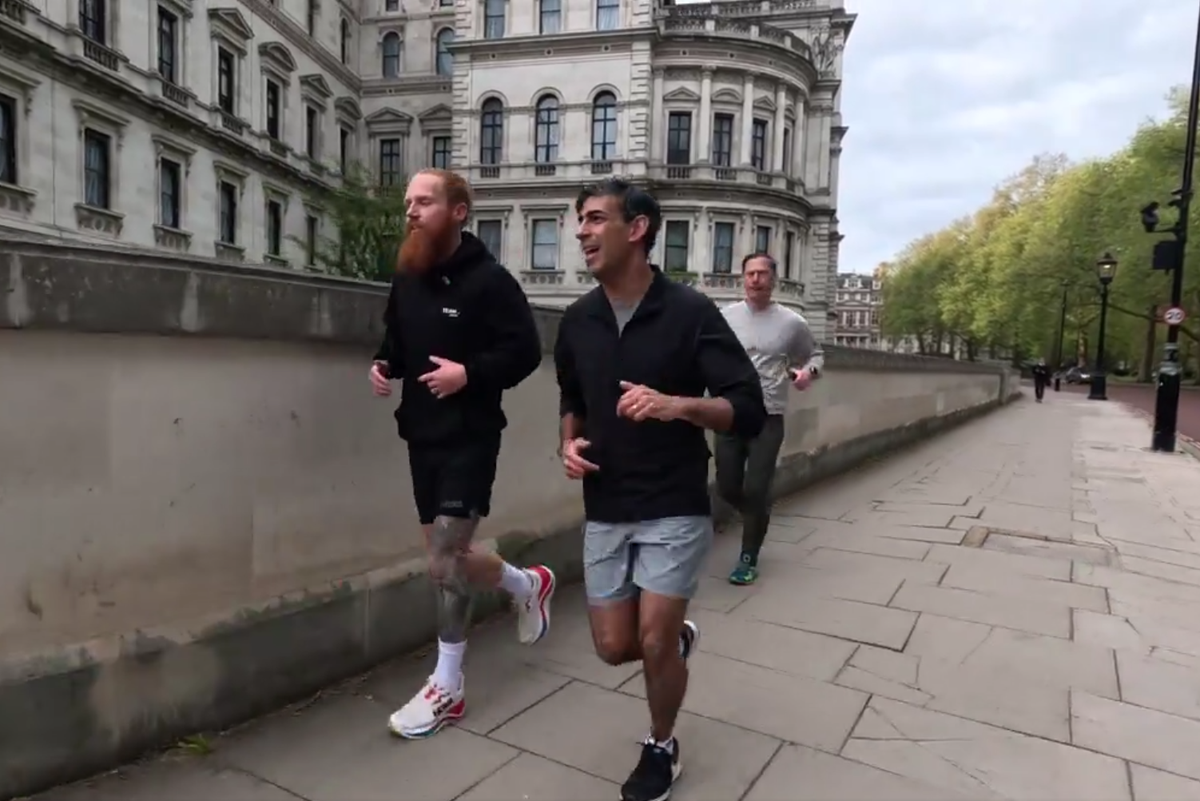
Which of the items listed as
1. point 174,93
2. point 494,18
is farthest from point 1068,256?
point 174,93

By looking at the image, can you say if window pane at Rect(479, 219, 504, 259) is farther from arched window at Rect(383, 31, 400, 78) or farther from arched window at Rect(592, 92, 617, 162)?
arched window at Rect(383, 31, 400, 78)

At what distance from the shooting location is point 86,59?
83.5ft

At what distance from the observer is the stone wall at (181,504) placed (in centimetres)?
222

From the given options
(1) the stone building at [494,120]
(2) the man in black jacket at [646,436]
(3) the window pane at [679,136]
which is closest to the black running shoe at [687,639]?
(2) the man in black jacket at [646,436]

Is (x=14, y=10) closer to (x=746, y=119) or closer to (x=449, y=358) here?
(x=449, y=358)

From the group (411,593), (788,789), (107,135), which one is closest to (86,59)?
(107,135)

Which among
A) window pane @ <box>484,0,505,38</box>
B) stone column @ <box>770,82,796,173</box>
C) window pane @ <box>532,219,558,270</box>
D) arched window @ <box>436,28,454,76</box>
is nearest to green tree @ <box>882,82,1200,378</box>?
stone column @ <box>770,82,796,173</box>

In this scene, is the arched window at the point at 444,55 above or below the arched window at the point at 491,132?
above

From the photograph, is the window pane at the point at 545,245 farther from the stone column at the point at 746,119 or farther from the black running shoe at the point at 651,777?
the black running shoe at the point at 651,777

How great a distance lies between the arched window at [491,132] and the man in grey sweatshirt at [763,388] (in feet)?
134

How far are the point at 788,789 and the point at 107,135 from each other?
3241 cm

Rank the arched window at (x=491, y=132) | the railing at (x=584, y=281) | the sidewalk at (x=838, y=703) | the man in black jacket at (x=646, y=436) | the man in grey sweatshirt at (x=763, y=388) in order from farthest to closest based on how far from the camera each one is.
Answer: the arched window at (x=491, y=132), the railing at (x=584, y=281), the man in grey sweatshirt at (x=763, y=388), the sidewalk at (x=838, y=703), the man in black jacket at (x=646, y=436)

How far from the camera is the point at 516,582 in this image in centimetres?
309

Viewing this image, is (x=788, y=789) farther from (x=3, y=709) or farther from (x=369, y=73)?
(x=369, y=73)
